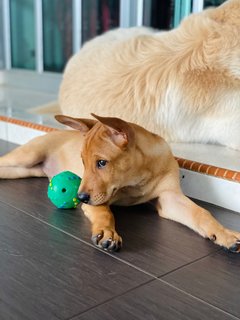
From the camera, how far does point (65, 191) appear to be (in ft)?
5.43

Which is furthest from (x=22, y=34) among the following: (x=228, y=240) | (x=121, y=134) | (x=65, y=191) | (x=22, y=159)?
(x=228, y=240)

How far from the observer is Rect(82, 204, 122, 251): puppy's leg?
53.6 inches

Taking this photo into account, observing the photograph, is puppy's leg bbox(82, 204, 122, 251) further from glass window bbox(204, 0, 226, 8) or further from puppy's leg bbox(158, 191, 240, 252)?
glass window bbox(204, 0, 226, 8)

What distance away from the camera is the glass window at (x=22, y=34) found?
171 inches

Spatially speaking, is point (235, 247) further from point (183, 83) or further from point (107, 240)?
point (183, 83)

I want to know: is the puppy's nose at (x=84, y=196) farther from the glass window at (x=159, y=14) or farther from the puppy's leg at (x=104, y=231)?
the glass window at (x=159, y=14)

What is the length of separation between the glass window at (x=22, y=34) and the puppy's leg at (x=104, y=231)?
3.17 m

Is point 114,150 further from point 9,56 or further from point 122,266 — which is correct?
point 9,56

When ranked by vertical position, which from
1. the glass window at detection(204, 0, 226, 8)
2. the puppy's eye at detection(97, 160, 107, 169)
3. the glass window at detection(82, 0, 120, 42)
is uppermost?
the glass window at detection(204, 0, 226, 8)

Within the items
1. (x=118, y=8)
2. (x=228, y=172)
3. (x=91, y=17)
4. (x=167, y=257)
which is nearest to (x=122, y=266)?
(x=167, y=257)

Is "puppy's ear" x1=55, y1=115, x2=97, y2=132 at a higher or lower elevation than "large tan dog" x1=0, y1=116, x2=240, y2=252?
higher

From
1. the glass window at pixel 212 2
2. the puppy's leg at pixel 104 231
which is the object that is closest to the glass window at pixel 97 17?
the glass window at pixel 212 2

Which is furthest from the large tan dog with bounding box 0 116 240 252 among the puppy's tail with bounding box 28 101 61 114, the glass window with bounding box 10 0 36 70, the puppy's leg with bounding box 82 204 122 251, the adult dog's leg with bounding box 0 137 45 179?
the glass window with bounding box 10 0 36 70

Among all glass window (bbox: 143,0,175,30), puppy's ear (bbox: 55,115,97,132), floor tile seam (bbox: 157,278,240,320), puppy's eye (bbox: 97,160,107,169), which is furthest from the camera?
glass window (bbox: 143,0,175,30)
